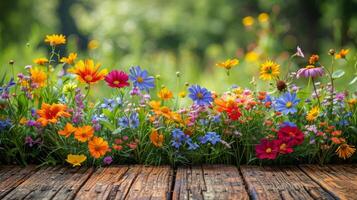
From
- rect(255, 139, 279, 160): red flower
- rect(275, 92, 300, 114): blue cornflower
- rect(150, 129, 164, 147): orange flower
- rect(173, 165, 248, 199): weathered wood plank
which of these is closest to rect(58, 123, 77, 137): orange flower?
rect(150, 129, 164, 147): orange flower

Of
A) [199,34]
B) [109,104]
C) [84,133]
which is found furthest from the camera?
[199,34]

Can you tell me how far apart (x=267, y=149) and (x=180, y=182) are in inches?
19.4

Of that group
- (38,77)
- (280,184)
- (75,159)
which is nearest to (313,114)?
(280,184)

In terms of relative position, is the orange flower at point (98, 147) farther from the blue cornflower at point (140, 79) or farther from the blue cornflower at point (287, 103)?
the blue cornflower at point (287, 103)

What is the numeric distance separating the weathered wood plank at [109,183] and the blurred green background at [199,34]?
1242 millimetres

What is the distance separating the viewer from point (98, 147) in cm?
248

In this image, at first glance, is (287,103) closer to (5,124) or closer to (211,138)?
(211,138)

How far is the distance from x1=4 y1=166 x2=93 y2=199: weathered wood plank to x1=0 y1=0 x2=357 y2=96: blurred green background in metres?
1.21

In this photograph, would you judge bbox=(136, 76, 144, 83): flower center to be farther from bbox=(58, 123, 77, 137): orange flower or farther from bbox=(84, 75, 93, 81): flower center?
bbox=(58, 123, 77, 137): orange flower

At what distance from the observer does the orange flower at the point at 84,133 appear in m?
2.46

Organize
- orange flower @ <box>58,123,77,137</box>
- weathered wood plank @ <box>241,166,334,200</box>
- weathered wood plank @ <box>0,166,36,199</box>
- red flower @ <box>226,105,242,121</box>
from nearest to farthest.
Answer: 1. weathered wood plank @ <box>241,166,334,200</box>
2. weathered wood plank @ <box>0,166,36,199</box>
3. orange flower @ <box>58,123,77,137</box>
4. red flower @ <box>226,105,242,121</box>

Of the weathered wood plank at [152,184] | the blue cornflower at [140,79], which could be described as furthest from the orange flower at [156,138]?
the blue cornflower at [140,79]

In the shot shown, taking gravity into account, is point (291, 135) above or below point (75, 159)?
above

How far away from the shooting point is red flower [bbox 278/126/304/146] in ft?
8.30
